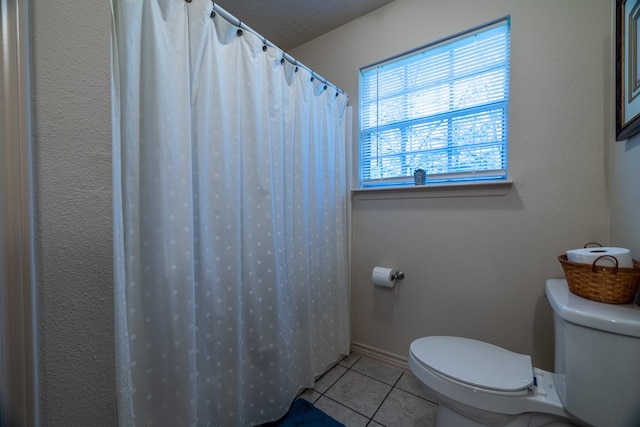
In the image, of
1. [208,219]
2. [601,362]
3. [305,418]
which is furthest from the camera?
[305,418]

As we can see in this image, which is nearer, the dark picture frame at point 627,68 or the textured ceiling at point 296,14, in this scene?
the dark picture frame at point 627,68

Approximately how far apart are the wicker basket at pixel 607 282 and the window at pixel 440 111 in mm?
646

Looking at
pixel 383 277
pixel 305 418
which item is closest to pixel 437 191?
pixel 383 277

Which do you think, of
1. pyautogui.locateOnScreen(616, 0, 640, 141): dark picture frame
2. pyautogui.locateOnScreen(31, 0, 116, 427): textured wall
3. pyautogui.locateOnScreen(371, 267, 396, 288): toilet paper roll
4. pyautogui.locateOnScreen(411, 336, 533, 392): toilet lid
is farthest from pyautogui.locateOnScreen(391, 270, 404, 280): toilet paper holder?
pyautogui.locateOnScreen(31, 0, 116, 427): textured wall

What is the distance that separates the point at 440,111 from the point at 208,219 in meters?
1.43

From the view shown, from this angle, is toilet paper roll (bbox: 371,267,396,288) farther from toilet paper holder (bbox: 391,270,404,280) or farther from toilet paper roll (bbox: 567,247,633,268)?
toilet paper roll (bbox: 567,247,633,268)

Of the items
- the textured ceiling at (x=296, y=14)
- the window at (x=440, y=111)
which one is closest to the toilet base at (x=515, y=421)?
the window at (x=440, y=111)

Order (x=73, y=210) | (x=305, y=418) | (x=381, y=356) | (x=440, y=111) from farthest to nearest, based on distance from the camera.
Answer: (x=381, y=356) < (x=440, y=111) < (x=305, y=418) < (x=73, y=210)

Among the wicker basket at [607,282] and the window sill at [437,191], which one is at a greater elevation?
the window sill at [437,191]

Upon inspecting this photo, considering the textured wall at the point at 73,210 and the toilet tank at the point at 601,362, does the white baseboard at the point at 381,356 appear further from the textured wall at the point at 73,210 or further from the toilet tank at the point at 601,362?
the textured wall at the point at 73,210

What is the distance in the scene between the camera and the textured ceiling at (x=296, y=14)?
1.56m

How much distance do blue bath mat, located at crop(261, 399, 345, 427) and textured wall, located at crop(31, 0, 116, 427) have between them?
0.92 meters

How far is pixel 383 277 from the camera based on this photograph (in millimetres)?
1536

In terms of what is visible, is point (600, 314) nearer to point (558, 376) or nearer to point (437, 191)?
point (558, 376)
